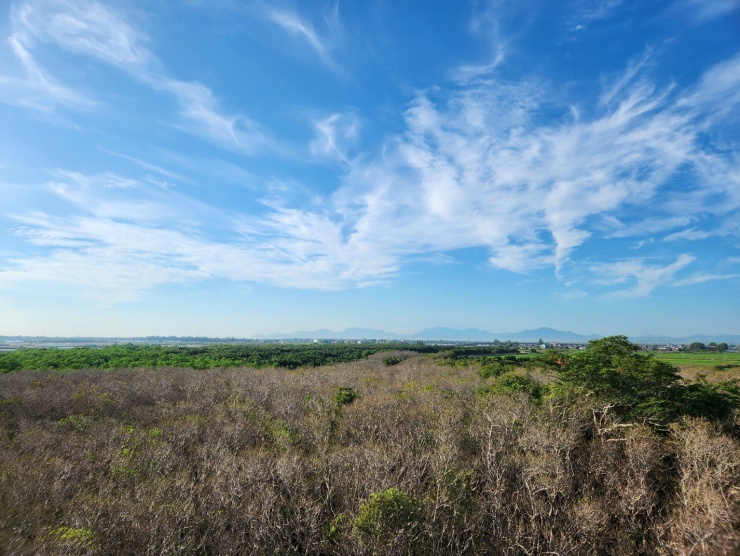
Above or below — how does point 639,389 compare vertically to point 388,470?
above

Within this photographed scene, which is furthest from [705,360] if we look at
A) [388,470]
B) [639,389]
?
[388,470]

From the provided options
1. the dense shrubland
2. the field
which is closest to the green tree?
the dense shrubland

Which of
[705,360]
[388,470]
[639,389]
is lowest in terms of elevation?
[388,470]

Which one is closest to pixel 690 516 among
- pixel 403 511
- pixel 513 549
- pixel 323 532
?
pixel 513 549

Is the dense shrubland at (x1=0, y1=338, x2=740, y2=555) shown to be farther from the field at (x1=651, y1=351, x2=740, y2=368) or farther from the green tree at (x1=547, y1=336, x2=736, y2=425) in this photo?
the field at (x1=651, y1=351, x2=740, y2=368)

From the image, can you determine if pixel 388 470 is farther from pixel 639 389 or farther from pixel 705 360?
pixel 705 360

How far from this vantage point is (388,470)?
23625 millimetres

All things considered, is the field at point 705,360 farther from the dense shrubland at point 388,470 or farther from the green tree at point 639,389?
the dense shrubland at point 388,470

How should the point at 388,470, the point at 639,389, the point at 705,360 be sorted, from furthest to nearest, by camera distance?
1. the point at 705,360
2. the point at 639,389
3. the point at 388,470

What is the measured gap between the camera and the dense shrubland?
17.7m

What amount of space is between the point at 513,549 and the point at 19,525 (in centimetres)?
2228

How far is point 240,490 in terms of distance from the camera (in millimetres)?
20891

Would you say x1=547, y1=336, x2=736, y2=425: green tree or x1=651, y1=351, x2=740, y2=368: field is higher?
x1=547, y1=336, x2=736, y2=425: green tree

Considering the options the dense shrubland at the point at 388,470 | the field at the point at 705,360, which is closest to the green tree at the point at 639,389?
the dense shrubland at the point at 388,470
